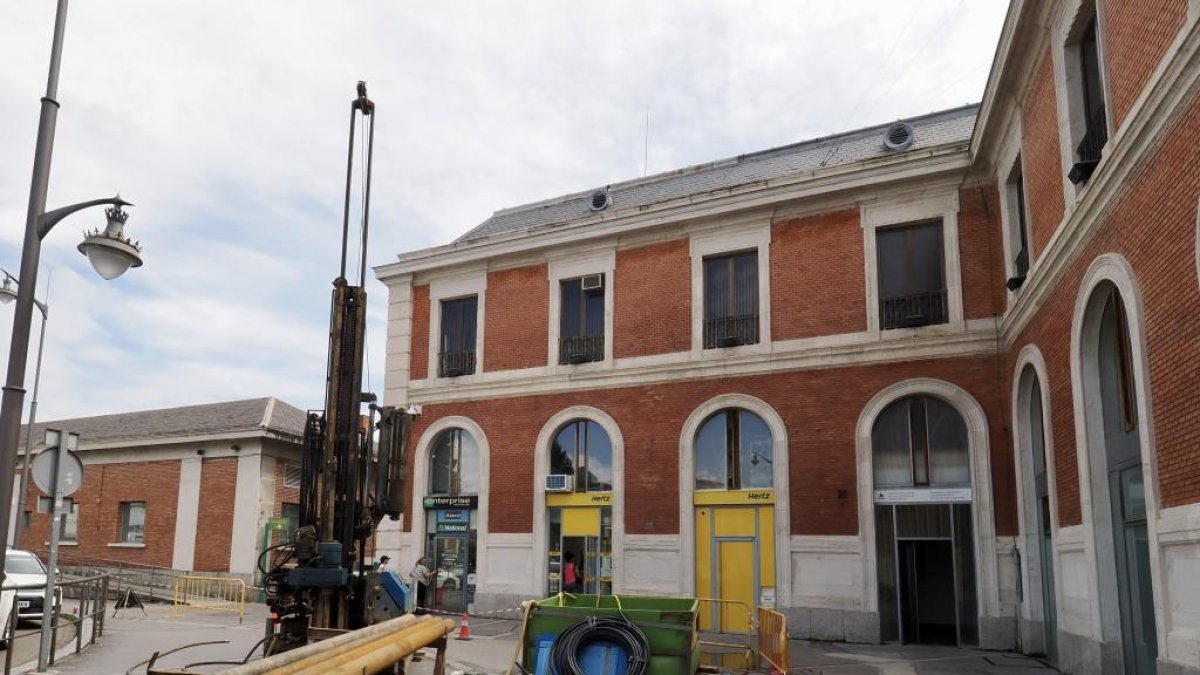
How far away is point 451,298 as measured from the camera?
81.2ft

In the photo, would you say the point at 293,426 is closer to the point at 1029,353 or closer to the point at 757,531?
the point at 757,531

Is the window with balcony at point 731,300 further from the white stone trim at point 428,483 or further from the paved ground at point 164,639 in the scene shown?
the paved ground at point 164,639

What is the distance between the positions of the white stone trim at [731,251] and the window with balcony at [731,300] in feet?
0.46

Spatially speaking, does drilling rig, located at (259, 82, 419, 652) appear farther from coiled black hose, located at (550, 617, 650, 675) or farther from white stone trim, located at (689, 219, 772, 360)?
white stone trim, located at (689, 219, 772, 360)

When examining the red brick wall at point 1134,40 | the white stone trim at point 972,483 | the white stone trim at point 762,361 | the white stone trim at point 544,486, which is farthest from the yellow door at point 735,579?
the red brick wall at point 1134,40

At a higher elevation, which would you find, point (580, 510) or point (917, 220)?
point (917, 220)

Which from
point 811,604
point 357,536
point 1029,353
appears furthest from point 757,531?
point 357,536

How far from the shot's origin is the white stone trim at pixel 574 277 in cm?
2216

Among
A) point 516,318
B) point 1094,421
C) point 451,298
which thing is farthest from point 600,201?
point 1094,421

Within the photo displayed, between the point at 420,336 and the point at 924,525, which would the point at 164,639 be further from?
the point at 924,525

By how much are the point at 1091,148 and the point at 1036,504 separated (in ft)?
22.4

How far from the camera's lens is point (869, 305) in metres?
19.0

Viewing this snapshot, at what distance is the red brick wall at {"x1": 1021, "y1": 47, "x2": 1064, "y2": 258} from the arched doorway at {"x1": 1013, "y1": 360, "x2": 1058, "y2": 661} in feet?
7.10

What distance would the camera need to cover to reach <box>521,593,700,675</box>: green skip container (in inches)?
442
